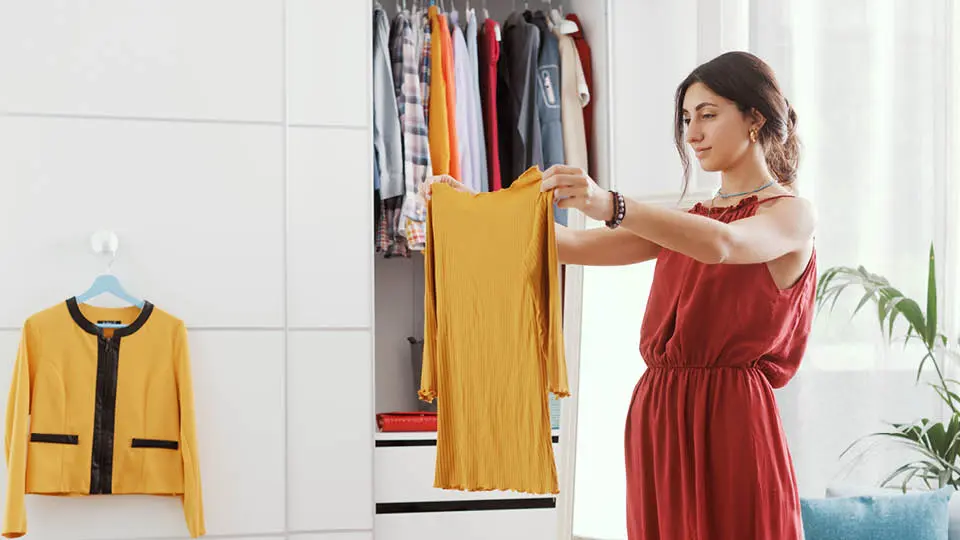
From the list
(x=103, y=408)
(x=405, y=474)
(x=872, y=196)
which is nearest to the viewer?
(x=103, y=408)

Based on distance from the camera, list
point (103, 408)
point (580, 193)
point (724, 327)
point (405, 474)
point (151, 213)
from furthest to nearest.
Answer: point (405, 474) → point (151, 213) → point (103, 408) → point (724, 327) → point (580, 193)

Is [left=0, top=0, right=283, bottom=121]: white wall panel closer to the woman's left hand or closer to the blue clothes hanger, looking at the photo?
the blue clothes hanger

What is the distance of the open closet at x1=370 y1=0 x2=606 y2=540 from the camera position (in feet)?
10.5

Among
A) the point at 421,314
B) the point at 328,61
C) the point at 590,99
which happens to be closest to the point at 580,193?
the point at 328,61

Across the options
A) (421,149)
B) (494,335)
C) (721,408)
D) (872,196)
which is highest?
(421,149)

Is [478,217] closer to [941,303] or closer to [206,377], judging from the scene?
[206,377]

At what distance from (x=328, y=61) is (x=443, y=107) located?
418mm

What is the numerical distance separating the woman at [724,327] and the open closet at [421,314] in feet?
3.47

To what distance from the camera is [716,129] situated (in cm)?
170

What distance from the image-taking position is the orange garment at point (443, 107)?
3.38 meters

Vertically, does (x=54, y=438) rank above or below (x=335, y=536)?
above

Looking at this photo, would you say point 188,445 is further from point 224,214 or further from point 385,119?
point 385,119

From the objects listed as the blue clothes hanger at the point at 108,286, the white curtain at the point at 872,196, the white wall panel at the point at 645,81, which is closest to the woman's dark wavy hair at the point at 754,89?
the white curtain at the point at 872,196

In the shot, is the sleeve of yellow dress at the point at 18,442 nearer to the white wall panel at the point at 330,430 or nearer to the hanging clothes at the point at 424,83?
the white wall panel at the point at 330,430
